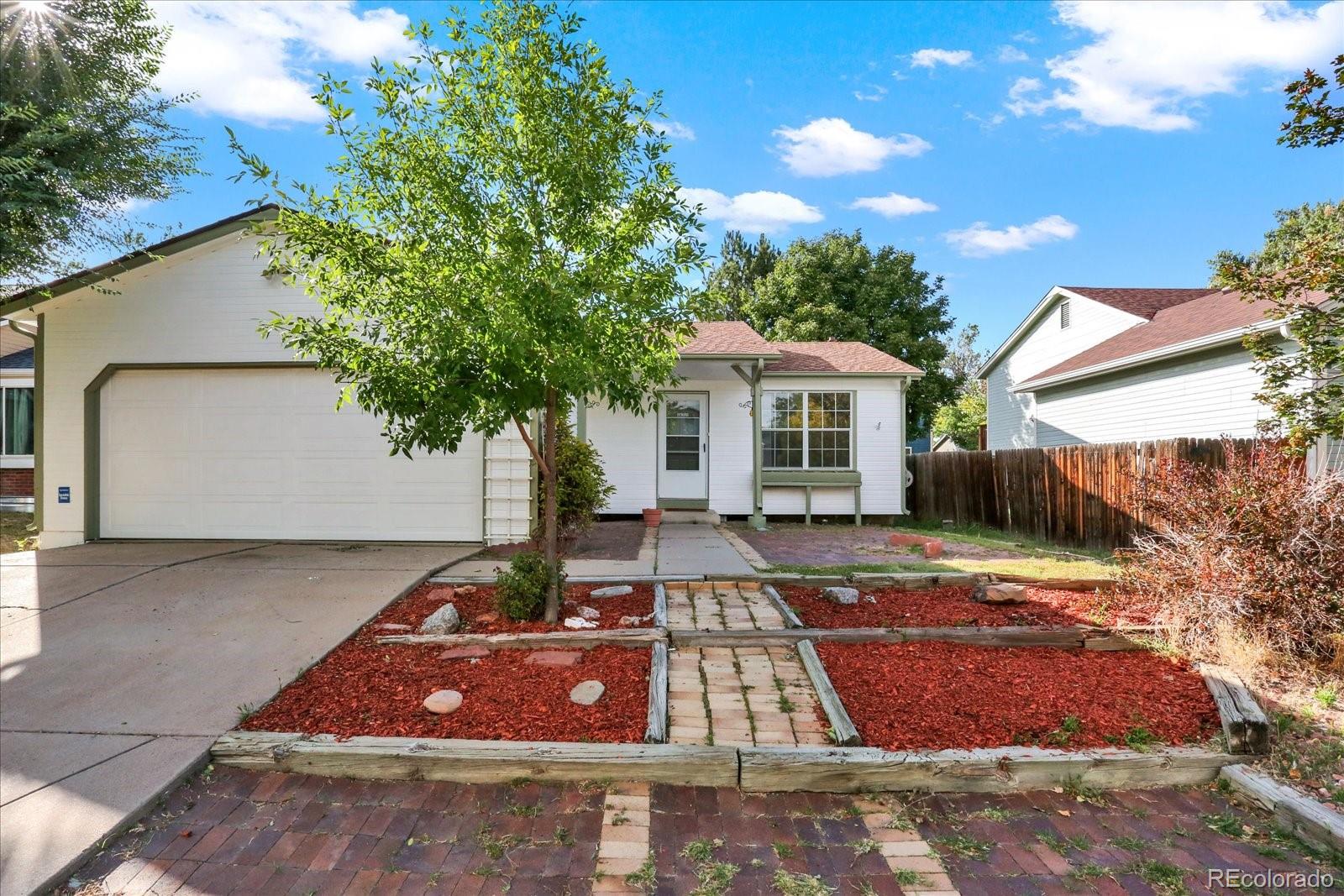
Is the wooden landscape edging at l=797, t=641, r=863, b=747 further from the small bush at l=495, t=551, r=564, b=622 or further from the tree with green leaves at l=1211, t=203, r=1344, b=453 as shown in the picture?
the tree with green leaves at l=1211, t=203, r=1344, b=453

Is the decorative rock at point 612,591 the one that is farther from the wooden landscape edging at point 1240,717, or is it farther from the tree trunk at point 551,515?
the wooden landscape edging at point 1240,717

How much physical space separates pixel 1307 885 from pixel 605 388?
3.85 metres

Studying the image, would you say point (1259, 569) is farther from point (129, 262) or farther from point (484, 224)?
point (129, 262)

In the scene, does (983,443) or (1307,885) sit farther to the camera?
(983,443)

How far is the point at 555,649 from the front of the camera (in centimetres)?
394

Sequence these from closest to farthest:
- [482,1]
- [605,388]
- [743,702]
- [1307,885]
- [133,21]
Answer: [1307,885] < [743,702] < [482,1] < [605,388] < [133,21]

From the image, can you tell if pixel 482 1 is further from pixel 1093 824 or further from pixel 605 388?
pixel 1093 824

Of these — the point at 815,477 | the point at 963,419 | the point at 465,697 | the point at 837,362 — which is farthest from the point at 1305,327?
the point at 963,419

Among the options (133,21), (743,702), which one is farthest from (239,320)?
(743,702)

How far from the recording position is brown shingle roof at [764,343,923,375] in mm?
11969

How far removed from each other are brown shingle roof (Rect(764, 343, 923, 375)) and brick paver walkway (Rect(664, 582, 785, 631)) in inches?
265

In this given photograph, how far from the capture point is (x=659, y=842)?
233cm

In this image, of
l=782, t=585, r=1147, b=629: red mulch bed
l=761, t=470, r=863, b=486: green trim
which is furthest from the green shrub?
l=761, t=470, r=863, b=486: green trim

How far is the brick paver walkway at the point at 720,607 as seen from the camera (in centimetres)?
439
